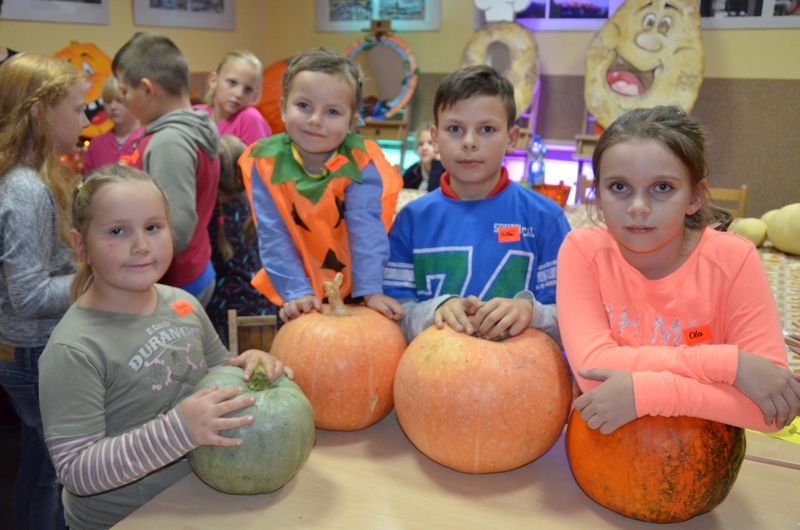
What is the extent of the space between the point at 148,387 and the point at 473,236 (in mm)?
839

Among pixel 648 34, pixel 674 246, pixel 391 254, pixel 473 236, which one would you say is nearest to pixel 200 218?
pixel 391 254

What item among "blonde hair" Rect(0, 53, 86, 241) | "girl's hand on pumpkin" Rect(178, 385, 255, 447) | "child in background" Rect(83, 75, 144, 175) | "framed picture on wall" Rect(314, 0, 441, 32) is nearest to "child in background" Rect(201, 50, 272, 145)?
"child in background" Rect(83, 75, 144, 175)

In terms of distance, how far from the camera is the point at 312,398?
4.71 feet

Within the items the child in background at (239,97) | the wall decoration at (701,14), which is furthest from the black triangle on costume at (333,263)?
the wall decoration at (701,14)

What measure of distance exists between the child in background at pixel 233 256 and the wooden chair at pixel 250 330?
92cm

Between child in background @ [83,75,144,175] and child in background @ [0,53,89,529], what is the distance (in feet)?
5.39

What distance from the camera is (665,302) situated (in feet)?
4.24

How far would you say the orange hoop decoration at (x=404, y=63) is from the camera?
6.04 meters

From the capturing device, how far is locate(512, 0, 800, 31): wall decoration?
15.7 feet

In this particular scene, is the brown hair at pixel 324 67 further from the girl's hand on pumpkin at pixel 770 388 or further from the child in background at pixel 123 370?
the girl's hand on pumpkin at pixel 770 388

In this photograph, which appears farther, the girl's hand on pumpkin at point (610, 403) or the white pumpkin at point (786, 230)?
the white pumpkin at point (786, 230)

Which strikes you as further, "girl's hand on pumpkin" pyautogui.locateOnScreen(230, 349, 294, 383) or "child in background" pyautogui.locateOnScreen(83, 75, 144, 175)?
"child in background" pyautogui.locateOnScreen(83, 75, 144, 175)

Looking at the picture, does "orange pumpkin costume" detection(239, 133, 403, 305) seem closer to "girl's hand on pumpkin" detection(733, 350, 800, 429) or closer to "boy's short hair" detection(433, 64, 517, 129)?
"boy's short hair" detection(433, 64, 517, 129)

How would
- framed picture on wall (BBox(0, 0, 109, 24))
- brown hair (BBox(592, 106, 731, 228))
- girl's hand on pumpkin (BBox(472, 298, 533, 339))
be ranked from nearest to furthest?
1. brown hair (BBox(592, 106, 731, 228))
2. girl's hand on pumpkin (BBox(472, 298, 533, 339))
3. framed picture on wall (BBox(0, 0, 109, 24))
